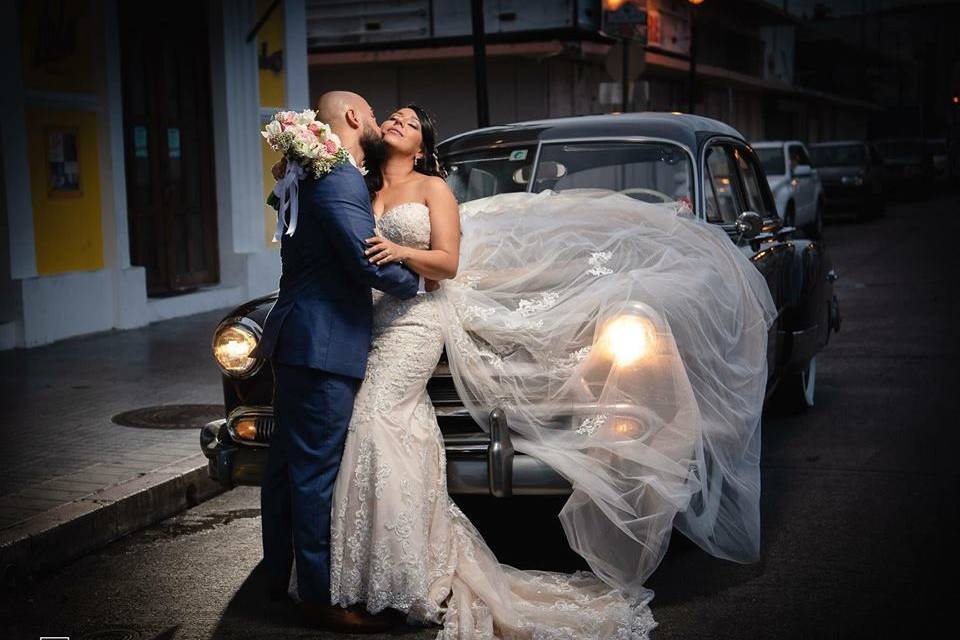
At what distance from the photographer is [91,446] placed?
665 cm

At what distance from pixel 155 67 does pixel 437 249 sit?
30.0 feet

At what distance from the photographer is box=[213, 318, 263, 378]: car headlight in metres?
4.94

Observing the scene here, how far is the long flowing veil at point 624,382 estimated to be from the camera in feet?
14.1

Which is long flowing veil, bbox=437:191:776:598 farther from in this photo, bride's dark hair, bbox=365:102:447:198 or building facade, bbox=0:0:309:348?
building facade, bbox=0:0:309:348

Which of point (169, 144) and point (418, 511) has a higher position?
point (169, 144)

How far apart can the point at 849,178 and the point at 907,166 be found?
12442 mm

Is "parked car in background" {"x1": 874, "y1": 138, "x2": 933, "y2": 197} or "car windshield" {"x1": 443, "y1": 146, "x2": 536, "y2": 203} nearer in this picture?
"car windshield" {"x1": 443, "y1": 146, "x2": 536, "y2": 203}

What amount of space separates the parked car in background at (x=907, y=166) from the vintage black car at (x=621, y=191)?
3302 cm

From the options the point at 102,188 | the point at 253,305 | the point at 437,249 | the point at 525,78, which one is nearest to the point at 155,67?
the point at 102,188

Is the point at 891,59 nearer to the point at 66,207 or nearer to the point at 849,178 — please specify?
the point at 849,178

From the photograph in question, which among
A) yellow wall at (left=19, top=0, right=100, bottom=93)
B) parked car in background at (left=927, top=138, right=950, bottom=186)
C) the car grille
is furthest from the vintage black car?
parked car in background at (left=927, top=138, right=950, bottom=186)

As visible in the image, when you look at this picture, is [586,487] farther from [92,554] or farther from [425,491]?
[92,554]

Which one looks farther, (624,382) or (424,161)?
(424,161)

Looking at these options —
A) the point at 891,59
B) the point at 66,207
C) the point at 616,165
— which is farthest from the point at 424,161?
the point at 891,59
